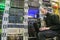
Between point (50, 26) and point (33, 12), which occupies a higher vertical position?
point (33, 12)

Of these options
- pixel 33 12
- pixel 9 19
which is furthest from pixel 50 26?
pixel 9 19

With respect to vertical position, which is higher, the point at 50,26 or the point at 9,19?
the point at 9,19

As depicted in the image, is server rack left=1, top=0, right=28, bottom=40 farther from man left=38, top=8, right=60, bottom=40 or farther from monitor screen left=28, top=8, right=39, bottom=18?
man left=38, top=8, right=60, bottom=40

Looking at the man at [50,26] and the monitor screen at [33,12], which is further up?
the monitor screen at [33,12]

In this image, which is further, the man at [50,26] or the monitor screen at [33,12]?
the monitor screen at [33,12]

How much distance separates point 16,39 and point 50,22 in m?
0.55

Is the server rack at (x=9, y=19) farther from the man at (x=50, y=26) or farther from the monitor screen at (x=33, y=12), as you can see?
the man at (x=50, y=26)

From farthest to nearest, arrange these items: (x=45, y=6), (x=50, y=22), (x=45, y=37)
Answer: (x=45, y=6)
(x=50, y=22)
(x=45, y=37)

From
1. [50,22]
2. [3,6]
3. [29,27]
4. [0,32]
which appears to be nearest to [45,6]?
[50,22]

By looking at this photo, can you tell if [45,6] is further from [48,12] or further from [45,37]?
[45,37]

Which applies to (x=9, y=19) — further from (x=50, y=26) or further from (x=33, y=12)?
(x=50, y=26)

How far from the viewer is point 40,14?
2.03 metres

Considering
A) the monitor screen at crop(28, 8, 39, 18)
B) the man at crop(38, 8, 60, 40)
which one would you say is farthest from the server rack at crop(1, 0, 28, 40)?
the man at crop(38, 8, 60, 40)

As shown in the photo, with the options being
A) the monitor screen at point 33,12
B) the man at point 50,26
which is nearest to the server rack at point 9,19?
the monitor screen at point 33,12
